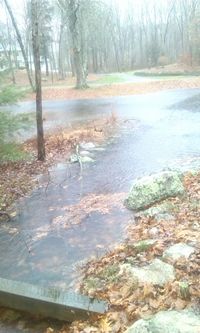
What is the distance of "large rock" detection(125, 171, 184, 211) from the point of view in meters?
8.24

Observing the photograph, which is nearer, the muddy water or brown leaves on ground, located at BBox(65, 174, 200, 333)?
brown leaves on ground, located at BBox(65, 174, 200, 333)

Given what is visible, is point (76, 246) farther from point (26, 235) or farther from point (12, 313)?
point (12, 313)

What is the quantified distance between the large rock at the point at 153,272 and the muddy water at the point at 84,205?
101cm

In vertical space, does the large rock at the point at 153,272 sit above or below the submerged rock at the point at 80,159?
below

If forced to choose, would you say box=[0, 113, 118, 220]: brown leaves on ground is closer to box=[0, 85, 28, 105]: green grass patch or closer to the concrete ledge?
box=[0, 85, 28, 105]: green grass patch

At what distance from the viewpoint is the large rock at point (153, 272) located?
5.25 m

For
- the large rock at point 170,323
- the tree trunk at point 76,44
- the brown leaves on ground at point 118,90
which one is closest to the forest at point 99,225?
the large rock at point 170,323

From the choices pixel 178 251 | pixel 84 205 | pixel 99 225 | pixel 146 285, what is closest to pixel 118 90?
pixel 84 205

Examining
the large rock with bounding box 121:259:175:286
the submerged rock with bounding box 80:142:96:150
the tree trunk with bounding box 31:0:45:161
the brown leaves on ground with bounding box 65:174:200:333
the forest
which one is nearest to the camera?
the brown leaves on ground with bounding box 65:174:200:333

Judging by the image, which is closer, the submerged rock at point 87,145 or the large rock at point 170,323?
the large rock at point 170,323

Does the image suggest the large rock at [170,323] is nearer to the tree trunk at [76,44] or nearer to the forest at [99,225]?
the forest at [99,225]

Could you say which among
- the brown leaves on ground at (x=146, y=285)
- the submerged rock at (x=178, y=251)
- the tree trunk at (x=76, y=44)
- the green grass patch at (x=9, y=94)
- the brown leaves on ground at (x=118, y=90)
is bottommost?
the brown leaves on ground at (x=146, y=285)

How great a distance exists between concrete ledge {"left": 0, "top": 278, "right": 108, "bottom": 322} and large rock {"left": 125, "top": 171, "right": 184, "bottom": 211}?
305 centimetres

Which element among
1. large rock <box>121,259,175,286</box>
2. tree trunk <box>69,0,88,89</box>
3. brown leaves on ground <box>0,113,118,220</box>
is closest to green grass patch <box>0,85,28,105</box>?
brown leaves on ground <box>0,113,118,220</box>
